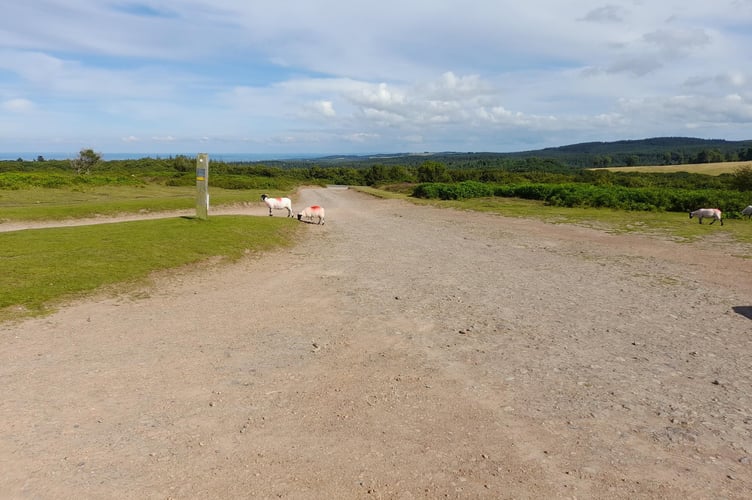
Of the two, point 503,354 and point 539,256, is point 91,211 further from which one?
point 503,354

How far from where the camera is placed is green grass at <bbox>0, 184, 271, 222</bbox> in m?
23.3

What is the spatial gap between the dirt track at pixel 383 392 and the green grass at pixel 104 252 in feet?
2.79

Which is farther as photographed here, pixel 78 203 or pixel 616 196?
pixel 616 196

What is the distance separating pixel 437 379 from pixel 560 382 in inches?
62.2

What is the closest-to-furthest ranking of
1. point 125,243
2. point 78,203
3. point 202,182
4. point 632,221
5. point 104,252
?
point 104,252, point 125,243, point 202,182, point 632,221, point 78,203

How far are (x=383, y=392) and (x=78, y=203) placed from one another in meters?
30.5

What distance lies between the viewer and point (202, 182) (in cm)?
1945

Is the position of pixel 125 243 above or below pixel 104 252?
above

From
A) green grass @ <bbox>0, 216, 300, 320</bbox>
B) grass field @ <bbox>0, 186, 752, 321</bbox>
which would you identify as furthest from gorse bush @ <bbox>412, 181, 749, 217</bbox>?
green grass @ <bbox>0, 216, 300, 320</bbox>

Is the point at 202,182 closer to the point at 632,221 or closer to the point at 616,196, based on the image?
the point at 632,221

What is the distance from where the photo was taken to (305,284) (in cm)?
1177

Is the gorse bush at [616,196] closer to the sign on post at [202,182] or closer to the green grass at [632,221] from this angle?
the green grass at [632,221]

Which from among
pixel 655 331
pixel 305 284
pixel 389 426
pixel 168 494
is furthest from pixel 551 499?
pixel 305 284

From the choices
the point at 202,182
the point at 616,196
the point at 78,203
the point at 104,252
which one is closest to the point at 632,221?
the point at 616,196
